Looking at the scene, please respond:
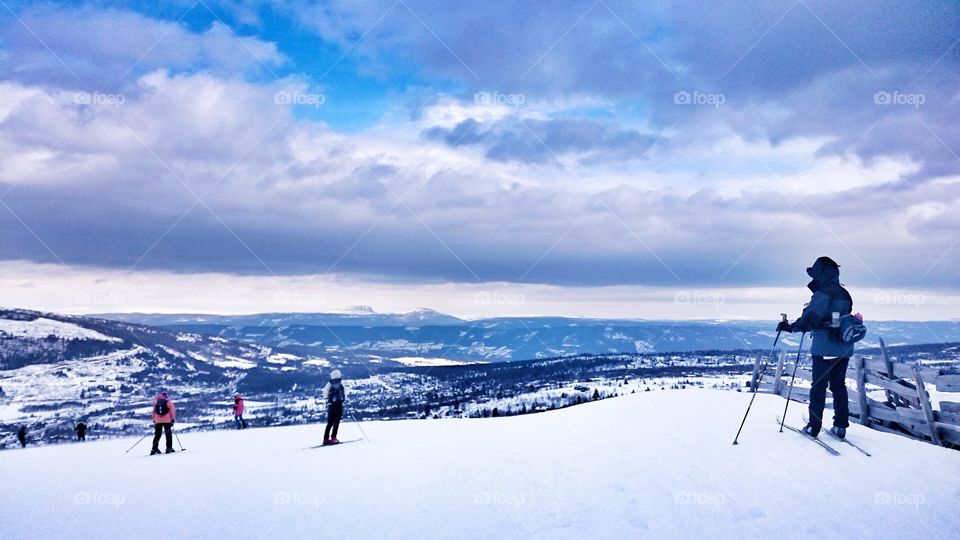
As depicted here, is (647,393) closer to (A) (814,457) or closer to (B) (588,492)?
(A) (814,457)

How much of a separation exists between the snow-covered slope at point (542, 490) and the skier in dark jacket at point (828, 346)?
0.65 m

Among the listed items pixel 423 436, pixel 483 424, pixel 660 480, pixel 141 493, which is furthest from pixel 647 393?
pixel 141 493

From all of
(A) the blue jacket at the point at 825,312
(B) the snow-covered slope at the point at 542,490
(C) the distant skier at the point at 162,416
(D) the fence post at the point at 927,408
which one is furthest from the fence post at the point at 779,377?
(C) the distant skier at the point at 162,416

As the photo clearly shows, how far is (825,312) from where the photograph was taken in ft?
33.8

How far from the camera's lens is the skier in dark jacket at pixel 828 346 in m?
10.2

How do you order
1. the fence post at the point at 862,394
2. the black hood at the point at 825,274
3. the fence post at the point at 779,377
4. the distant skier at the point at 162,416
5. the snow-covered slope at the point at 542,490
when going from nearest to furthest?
the snow-covered slope at the point at 542,490 → the black hood at the point at 825,274 → the fence post at the point at 862,394 → the distant skier at the point at 162,416 → the fence post at the point at 779,377

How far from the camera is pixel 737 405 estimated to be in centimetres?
1535

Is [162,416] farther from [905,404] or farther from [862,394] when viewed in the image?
[905,404]

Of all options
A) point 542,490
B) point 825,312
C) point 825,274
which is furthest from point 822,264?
point 542,490

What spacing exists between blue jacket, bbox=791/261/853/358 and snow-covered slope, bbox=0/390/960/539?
1.77 meters

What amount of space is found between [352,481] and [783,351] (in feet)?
47.7

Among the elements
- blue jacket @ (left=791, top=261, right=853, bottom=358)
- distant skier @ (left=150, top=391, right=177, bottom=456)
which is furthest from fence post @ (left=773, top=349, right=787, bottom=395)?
distant skier @ (left=150, top=391, right=177, bottom=456)

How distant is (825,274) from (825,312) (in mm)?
769

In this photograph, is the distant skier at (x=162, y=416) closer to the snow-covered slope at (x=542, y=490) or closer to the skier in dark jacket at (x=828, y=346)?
the snow-covered slope at (x=542, y=490)
